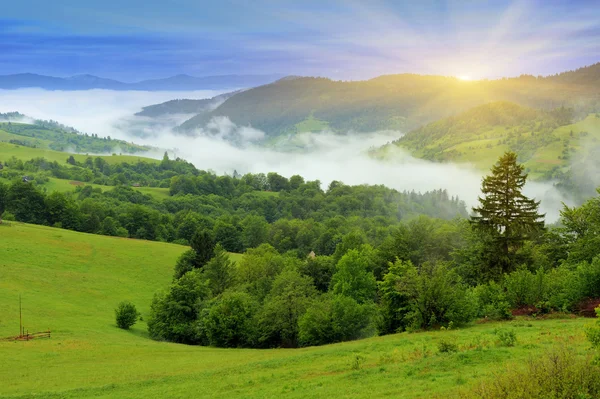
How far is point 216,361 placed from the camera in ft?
119

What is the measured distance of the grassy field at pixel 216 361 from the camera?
21.4 metres

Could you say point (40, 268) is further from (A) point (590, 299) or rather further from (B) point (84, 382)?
(A) point (590, 299)

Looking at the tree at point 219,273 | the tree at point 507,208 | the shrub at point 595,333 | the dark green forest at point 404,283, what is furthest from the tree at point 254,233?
the shrub at point 595,333

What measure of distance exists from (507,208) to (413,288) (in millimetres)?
14177

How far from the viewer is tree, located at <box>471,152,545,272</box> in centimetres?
4334

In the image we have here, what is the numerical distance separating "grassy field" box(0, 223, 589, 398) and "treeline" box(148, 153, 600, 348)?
305 cm

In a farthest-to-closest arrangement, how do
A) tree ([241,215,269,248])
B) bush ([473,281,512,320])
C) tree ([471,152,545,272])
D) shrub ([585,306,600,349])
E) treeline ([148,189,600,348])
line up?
tree ([241,215,269,248]) → tree ([471,152,545,272]) → treeline ([148,189,600,348]) → bush ([473,281,512,320]) → shrub ([585,306,600,349])

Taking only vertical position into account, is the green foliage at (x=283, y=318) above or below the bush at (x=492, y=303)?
below

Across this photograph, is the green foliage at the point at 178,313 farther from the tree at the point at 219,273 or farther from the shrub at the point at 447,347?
the shrub at the point at 447,347

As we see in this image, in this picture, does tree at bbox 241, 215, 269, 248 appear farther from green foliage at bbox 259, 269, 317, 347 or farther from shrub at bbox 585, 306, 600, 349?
shrub at bbox 585, 306, 600, 349

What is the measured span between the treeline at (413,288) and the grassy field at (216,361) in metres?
3.05

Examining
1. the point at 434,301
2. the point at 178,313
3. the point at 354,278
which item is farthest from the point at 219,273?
the point at 434,301

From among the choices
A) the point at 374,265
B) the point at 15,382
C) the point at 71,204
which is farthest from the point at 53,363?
the point at 71,204

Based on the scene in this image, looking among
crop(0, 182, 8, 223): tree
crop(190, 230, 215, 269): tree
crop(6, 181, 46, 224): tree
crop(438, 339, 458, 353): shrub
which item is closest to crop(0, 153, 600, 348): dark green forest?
crop(190, 230, 215, 269): tree
